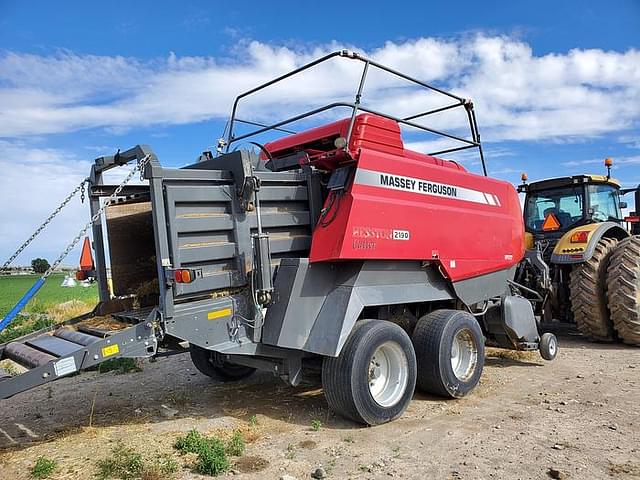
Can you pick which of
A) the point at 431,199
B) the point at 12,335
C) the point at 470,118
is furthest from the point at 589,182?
the point at 12,335

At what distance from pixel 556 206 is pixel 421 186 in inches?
192

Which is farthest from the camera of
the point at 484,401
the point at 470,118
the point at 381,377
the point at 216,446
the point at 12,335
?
the point at 12,335

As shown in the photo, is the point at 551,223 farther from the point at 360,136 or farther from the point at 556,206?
the point at 360,136

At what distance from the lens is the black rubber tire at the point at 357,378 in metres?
4.42

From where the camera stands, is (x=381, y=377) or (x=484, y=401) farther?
(x=484, y=401)

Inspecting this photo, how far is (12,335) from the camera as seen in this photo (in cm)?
1027

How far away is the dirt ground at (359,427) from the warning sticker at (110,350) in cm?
78

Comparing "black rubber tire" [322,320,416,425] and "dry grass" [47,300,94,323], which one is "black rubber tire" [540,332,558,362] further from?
"dry grass" [47,300,94,323]

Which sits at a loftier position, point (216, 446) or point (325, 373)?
point (325, 373)

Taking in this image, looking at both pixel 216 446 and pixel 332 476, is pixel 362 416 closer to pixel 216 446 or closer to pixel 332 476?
pixel 332 476

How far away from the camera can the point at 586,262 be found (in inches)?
305

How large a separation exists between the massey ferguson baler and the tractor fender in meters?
2.61

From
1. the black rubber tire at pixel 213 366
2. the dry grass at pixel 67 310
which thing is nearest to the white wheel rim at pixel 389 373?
the black rubber tire at pixel 213 366

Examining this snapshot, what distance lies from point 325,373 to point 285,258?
1.05m
